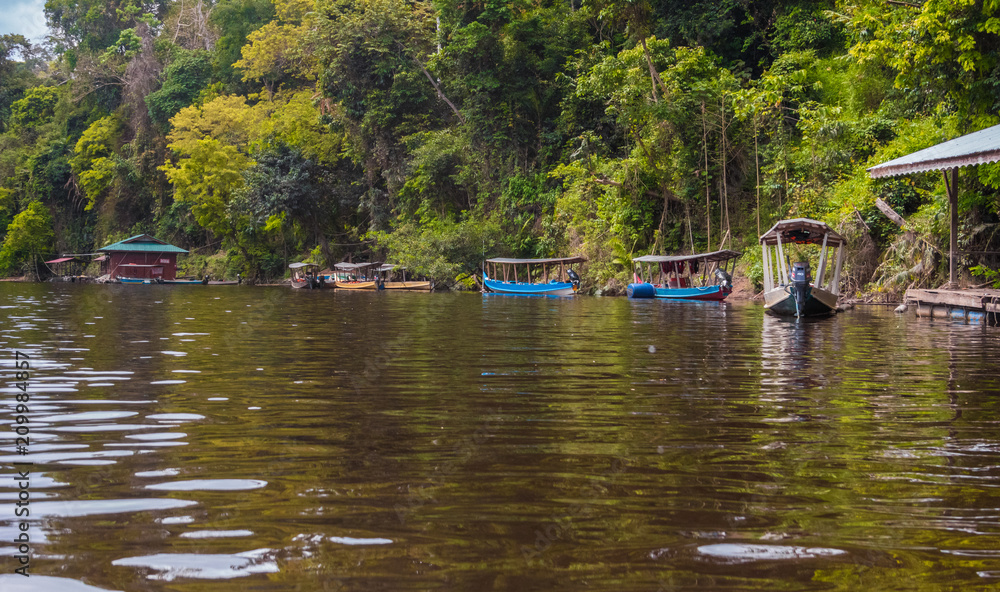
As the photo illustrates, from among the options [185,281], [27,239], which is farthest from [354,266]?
[27,239]

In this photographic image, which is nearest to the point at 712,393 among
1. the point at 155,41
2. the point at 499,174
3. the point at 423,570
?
the point at 423,570

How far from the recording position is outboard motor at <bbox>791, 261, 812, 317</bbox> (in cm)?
1719

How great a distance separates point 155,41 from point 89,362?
6917cm

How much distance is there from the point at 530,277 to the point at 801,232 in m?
18.9

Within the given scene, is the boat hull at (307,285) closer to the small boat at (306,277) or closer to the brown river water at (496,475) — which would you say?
the small boat at (306,277)

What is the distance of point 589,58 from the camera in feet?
121

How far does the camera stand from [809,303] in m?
17.6

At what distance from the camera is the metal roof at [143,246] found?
59.1 m

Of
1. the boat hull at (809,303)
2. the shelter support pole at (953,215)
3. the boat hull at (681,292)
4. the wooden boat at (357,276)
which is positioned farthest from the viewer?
the wooden boat at (357,276)

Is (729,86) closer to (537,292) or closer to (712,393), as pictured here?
(537,292)

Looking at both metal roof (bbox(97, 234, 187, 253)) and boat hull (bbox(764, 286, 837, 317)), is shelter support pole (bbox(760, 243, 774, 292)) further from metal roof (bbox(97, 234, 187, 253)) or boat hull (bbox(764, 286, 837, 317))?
metal roof (bbox(97, 234, 187, 253))

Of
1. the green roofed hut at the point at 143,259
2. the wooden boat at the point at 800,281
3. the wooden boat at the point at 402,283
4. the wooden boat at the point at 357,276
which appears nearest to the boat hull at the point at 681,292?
the wooden boat at the point at 800,281

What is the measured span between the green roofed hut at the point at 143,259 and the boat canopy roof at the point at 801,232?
168ft

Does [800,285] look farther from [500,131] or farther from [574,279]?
[500,131]
